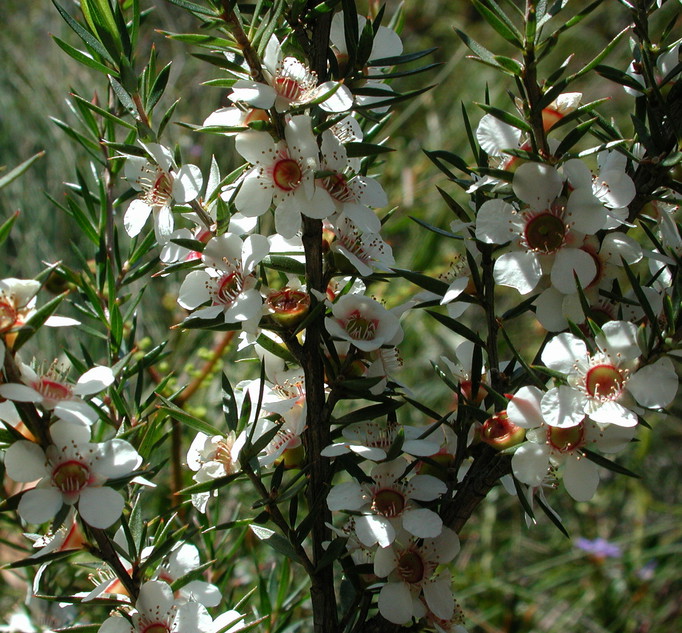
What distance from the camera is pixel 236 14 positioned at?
44 cm

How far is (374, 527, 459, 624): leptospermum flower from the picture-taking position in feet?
1.51

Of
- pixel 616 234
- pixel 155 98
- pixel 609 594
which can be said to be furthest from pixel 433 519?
pixel 609 594

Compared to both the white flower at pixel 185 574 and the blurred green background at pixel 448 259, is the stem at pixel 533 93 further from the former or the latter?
the blurred green background at pixel 448 259

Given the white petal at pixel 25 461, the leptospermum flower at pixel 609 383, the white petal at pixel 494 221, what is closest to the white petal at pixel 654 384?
the leptospermum flower at pixel 609 383

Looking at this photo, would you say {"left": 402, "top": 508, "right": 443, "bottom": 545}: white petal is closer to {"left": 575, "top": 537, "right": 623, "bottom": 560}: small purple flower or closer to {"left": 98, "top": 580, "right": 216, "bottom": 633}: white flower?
{"left": 98, "top": 580, "right": 216, "bottom": 633}: white flower

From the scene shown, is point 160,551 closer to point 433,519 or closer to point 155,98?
point 433,519

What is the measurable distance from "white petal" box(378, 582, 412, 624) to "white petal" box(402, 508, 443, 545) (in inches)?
1.6

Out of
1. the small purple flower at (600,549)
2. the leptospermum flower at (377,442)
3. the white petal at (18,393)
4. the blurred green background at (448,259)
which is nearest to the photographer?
the white petal at (18,393)

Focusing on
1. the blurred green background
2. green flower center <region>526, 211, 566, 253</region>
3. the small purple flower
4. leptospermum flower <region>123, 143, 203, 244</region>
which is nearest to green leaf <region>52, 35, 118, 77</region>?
leptospermum flower <region>123, 143, 203, 244</region>

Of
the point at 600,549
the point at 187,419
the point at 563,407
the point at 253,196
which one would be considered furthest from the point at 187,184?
the point at 600,549

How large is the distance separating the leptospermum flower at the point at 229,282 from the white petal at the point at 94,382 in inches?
2.4

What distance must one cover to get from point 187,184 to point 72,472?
0.55 ft

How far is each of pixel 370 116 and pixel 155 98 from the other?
14cm

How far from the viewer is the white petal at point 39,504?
0.38m
